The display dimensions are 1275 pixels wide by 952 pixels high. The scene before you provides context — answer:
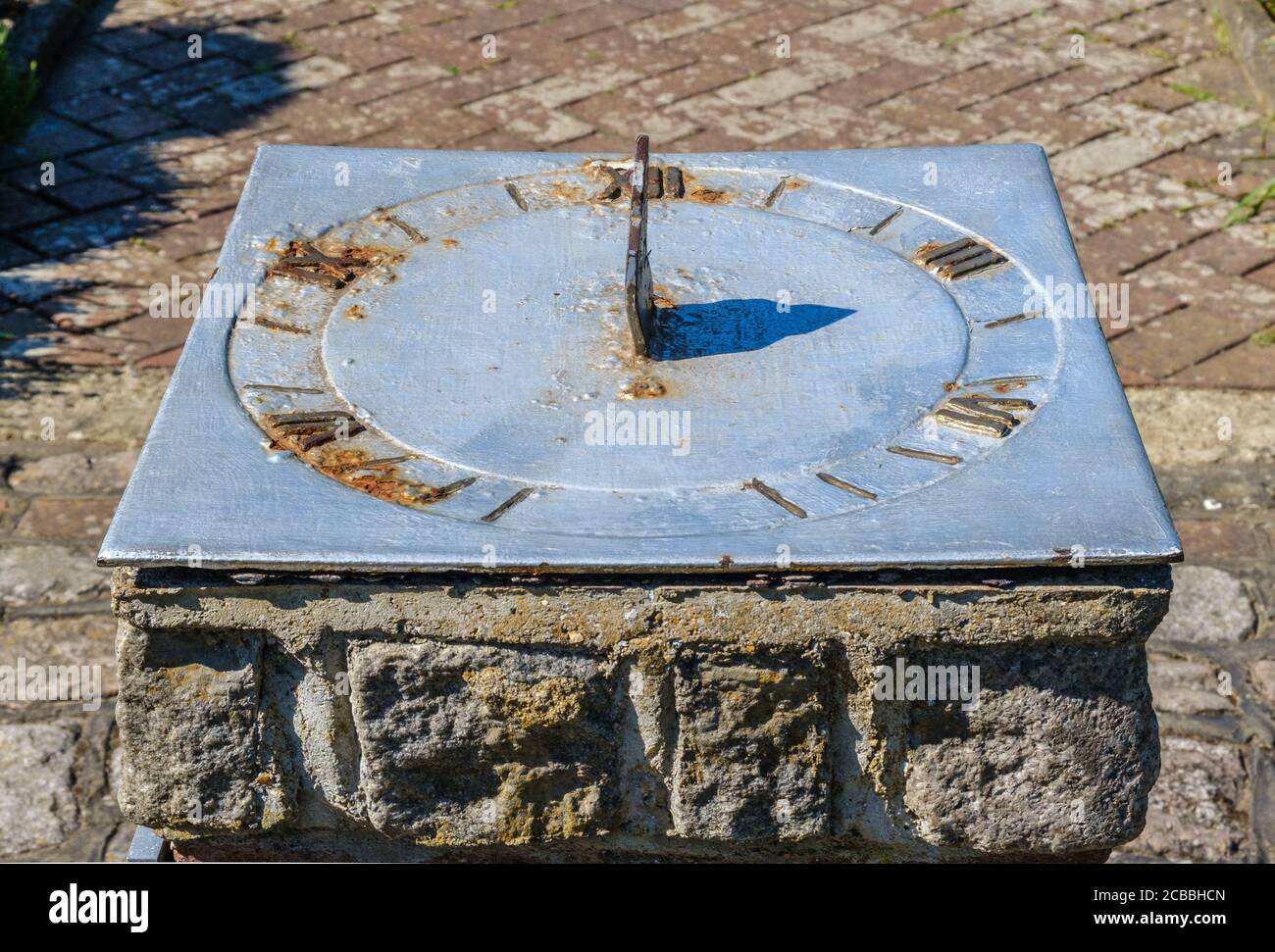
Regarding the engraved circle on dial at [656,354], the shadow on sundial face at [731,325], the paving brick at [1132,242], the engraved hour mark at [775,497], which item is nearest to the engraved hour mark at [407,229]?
the engraved circle on dial at [656,354]

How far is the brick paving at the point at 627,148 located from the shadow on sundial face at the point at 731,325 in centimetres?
129

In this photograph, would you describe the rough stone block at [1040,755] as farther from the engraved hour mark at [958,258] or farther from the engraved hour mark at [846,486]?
the engraved hour mark at [958,258]

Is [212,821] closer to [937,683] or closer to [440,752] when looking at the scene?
[440,752]

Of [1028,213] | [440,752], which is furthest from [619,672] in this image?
[1028,213]

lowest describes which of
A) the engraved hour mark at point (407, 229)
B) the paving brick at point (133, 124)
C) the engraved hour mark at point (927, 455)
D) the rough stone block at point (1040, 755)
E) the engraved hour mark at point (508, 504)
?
the rough stone block at point (1040, 755)

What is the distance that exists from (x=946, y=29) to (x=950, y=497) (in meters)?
4.50

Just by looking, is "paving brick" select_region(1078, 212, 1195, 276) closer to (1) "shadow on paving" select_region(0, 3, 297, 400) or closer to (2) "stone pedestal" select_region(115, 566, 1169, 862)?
(1) "shadow on paving" select_region(0, 3, 297, 400)

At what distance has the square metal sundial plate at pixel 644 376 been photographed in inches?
90.4

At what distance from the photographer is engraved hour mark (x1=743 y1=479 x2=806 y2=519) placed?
7.84 feet

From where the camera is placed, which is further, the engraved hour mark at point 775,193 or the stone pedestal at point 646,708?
the engraved hour mark at point 775,193

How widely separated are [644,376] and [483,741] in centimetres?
70

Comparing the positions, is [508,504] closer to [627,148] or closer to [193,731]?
[193,731]

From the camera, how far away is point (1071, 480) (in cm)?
241

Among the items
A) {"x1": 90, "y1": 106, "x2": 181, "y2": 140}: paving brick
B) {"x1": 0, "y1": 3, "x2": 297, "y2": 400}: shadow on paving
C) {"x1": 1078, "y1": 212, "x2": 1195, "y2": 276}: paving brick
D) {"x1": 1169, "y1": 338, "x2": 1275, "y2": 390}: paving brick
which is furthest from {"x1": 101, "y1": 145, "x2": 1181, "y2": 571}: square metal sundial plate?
{"x1": 90, "y1": 106, "x2": 181, "y2": 140}: paving brick
